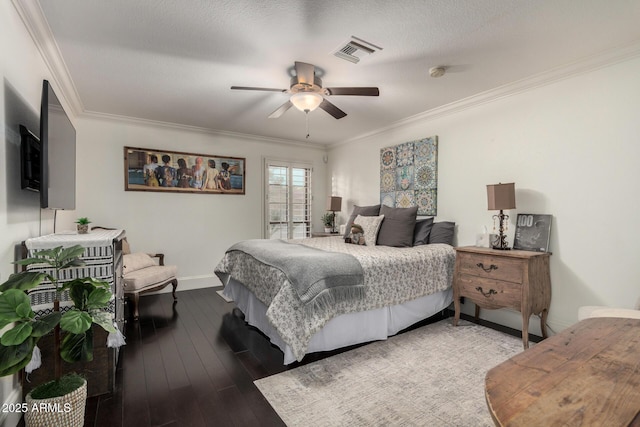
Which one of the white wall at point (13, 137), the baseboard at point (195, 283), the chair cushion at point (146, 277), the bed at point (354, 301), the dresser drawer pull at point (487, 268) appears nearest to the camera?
the white wall at point (13, 137)

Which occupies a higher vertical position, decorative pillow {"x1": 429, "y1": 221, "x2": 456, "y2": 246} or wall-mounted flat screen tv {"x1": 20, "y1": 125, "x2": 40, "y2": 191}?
wall-mounted flat screen tv {"x1": 20, "y1": 125, "x2": 40, "y2": 191}

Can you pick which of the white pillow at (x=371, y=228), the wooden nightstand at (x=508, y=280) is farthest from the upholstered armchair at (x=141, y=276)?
the wooden nightstand at (x=508, y=280)

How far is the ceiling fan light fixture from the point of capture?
2635 mm

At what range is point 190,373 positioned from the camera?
2.19 metres

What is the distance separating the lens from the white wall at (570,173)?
95.3 inches

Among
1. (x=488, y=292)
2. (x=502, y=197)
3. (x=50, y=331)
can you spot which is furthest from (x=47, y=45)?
(x=488, y=292)

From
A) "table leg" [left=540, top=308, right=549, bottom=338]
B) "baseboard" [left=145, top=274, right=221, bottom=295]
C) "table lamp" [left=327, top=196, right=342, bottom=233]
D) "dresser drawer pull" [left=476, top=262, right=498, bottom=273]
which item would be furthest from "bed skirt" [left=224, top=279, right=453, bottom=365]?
"table lamp" [left=327, top=196, right=342, bottom=233]

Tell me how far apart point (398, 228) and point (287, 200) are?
2.55m

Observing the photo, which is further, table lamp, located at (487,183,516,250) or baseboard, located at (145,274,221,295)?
baseboard, located at (145,274,221,295)

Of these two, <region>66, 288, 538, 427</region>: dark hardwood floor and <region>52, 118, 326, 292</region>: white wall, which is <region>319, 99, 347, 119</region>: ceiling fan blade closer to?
<region>66, 288, 538, 427</region>: dark hardwood floor

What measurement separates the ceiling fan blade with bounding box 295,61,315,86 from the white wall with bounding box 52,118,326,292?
2848 millimetres

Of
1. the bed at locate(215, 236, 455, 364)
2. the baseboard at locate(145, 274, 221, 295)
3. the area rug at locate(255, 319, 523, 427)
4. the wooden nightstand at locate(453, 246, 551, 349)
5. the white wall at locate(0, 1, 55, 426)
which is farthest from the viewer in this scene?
the baseboard at locate(145, 274, 221, 295)

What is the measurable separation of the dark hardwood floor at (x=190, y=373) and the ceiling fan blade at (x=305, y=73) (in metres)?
2.31

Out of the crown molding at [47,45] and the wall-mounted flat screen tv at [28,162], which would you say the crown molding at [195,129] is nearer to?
the crown molding at [47,45]
